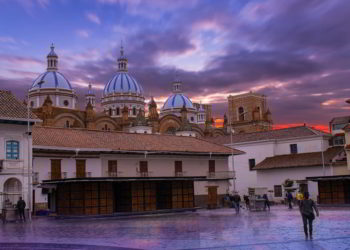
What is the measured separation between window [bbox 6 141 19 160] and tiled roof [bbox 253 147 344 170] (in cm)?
2870

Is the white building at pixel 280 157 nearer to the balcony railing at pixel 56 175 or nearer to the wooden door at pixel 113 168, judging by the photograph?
the wooden door at pixel 113 168

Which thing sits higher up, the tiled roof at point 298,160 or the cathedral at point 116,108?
the cathedral at point 116,108

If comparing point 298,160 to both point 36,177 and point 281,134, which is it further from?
point 36,177

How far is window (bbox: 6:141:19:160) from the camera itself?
107ft

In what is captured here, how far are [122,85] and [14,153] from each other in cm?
6539

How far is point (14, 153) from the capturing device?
3297cm

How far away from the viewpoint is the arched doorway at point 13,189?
108 ft

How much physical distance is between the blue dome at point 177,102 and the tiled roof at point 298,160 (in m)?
51.3

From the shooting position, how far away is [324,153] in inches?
2028

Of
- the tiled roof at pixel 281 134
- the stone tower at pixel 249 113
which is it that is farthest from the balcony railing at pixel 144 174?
the stone tower at pixel 249 113

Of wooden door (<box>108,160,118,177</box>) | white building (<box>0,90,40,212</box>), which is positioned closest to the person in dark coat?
white building (<box>0,90,40,212</box>)

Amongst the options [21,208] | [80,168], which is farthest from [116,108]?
[21,208]

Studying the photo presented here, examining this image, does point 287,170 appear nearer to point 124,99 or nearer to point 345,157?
point 345,157

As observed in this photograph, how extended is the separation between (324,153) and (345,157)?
2222mm
